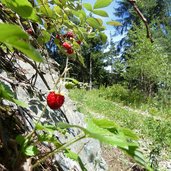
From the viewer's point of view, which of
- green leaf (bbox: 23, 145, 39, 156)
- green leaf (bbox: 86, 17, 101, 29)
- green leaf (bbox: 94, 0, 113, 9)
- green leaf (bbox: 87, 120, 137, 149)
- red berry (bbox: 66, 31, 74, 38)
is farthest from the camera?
red berry (bbox: 66, 31, 74, 38)

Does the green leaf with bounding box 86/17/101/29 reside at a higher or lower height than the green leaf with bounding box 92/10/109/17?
lower

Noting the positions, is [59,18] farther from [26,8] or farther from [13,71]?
[26,8]

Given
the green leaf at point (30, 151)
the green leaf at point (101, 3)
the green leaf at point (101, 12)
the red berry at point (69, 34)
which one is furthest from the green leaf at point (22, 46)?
the red berry at point (69, 34)

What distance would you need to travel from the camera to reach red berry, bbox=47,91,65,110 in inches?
33.6

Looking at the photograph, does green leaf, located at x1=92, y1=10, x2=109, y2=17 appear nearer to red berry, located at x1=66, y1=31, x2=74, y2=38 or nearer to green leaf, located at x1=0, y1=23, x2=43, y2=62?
red berry, located at x1=66, y1=31, x2=74, y2=38

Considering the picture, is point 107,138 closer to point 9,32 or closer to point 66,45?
point 9,32

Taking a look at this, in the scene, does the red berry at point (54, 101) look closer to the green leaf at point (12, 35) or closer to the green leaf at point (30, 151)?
the green leaf at point (30, 151)

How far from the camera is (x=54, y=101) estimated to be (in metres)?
0.86

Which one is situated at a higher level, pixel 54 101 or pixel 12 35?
pixel 12 35

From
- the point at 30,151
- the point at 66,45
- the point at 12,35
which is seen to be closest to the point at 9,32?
the point at 12,35

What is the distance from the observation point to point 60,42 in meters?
1.40

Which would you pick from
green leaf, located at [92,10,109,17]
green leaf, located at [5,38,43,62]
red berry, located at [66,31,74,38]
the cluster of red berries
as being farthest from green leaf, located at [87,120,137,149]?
red berry, located at [66,31,74,38]

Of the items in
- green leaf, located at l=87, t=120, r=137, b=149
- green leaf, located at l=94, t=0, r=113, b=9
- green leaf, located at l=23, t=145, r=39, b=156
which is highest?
green leaf, located at l=94, t=0, r=113, b=9

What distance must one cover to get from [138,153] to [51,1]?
3.17 ft
